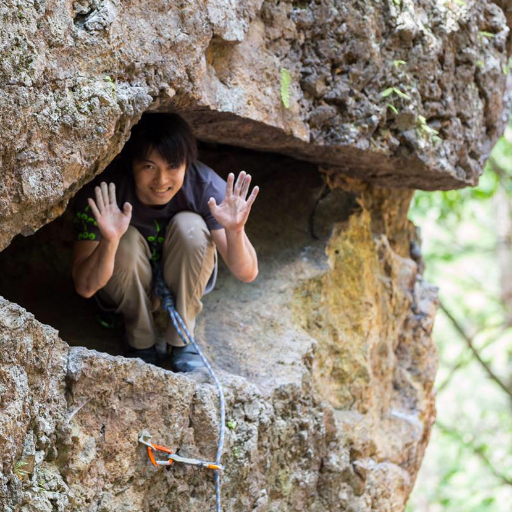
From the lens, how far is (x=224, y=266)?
4.23 metres

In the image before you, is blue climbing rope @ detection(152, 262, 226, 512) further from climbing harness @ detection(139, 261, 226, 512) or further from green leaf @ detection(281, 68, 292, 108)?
green leaf @ detection(281, 68, 292, 108)

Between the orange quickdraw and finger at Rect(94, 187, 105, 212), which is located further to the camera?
finger at Rect(94, 187, 105, 212)

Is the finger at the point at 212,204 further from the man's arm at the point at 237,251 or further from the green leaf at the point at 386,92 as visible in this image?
the green leaf at the point at 386,92

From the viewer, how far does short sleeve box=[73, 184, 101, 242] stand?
3033 mm

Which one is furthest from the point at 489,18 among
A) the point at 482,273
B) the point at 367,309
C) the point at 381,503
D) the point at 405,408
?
the point at 482,273

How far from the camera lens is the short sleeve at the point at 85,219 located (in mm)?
3033

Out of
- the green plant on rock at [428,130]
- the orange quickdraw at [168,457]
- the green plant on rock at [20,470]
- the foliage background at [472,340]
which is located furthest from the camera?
the foliage background at [472,340]

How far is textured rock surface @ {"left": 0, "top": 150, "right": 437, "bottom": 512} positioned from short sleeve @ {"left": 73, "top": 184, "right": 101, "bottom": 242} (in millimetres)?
653

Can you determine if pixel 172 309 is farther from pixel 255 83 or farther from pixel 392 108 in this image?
pixel 392 108

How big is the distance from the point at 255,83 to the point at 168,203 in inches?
26.3

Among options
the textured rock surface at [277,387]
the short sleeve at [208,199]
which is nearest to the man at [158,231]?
the short sleeve at [208,199]

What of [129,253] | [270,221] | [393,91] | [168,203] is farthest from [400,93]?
[129,253]

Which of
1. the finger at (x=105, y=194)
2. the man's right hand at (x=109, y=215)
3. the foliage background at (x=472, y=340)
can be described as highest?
the finger at (x=105, y=194)

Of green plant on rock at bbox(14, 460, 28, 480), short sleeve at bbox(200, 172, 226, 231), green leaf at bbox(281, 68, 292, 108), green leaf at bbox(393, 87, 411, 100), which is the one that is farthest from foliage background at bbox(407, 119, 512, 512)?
green plant on rock at bbox(14, 460, 28, 480)
